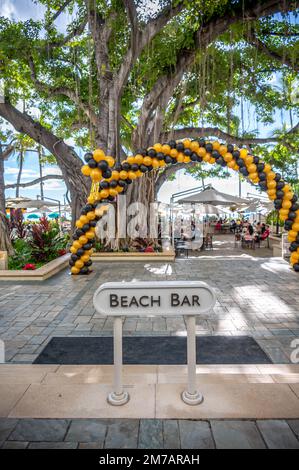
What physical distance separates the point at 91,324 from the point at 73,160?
8.41 meters

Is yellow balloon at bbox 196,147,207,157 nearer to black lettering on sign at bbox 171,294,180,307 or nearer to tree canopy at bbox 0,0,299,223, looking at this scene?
tree canopy at bbox 0,0,299,223

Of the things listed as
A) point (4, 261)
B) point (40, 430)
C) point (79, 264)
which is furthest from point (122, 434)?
point (4, 261)

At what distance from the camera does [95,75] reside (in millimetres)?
12422

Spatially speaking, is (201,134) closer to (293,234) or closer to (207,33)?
(207,33)

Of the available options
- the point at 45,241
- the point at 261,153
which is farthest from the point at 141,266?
the point at 261,153

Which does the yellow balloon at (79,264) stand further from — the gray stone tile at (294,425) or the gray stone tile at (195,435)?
the gray stone tile at (294,425)

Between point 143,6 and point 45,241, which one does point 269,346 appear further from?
point 143,6

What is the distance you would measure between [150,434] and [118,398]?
0.44 meters

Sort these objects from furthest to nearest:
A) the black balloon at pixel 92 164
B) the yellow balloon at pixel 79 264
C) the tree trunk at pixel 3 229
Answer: the tree trunk at pixel 3 229 → the yellow balloon at pixel 79 264 → the black balloon at pixel 92 164

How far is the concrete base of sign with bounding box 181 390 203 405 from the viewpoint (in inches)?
97.5

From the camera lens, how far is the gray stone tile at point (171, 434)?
2.06m

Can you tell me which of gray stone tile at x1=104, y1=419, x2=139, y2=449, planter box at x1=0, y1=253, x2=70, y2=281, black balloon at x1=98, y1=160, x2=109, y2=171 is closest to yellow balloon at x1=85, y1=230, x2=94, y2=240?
planter box at x1=0, y1=253, x2=70, y2=281

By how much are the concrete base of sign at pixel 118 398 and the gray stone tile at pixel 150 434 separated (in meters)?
0.25

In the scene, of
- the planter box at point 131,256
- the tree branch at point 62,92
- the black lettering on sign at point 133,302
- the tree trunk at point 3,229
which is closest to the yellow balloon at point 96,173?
the tree trunk at point 3,229
